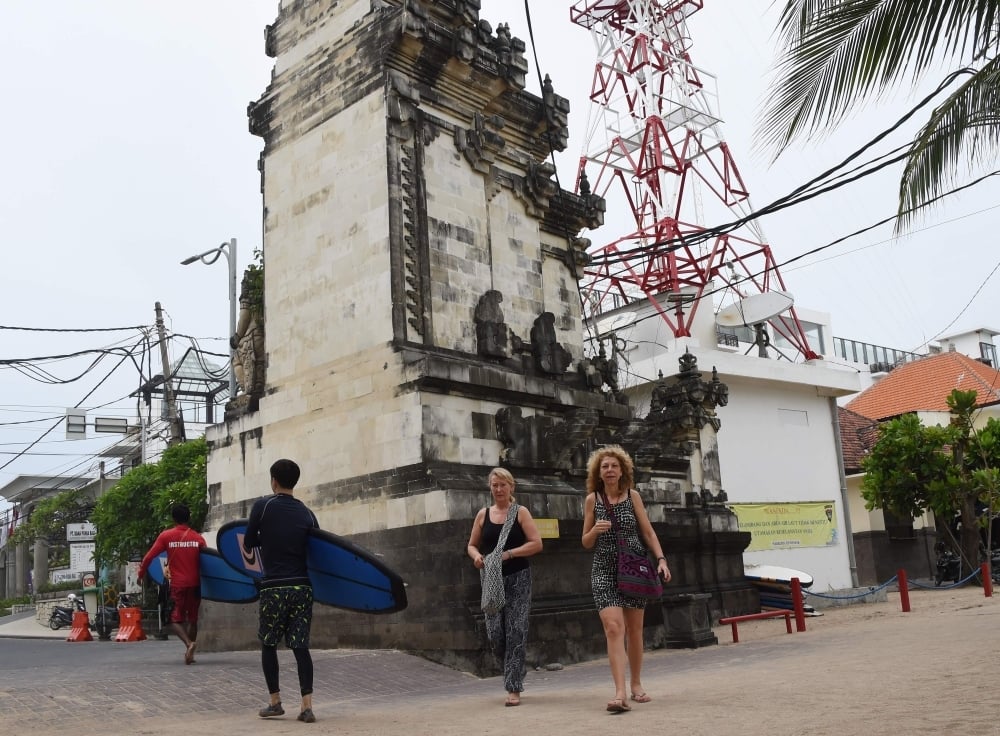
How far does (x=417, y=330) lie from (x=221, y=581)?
4274mm

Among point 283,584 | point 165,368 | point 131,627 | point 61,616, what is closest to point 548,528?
point 283,584

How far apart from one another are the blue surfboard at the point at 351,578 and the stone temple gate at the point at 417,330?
3.32 meters

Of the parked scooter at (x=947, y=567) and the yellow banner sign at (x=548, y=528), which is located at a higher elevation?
the yellow banner sign at (x=548, y=528)

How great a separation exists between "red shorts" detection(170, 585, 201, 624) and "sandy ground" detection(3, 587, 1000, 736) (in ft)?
8.63

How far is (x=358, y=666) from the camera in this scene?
34.1 feet

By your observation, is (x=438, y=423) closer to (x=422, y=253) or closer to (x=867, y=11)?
(x=422, y=253)

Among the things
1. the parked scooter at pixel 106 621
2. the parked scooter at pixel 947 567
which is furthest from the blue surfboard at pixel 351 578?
the parked scooter at pixel 947 567

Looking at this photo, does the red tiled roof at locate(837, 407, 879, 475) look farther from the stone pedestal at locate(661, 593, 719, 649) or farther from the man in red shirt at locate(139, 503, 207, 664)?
the man in red shirt at locate(139, 503, 207, 664)

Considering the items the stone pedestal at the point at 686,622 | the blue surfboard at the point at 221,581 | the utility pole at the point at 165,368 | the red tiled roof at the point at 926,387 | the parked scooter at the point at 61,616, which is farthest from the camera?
the red tiled roof at the point at 926,387

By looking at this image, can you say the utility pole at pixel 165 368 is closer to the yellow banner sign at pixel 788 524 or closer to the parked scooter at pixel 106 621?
the parked scooter at pixel 106 621

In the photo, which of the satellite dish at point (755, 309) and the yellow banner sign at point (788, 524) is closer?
the yellow banner sign at point (788, 524)

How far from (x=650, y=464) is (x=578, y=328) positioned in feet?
9.61

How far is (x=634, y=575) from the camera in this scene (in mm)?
6902

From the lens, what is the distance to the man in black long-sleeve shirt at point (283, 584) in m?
6.81
